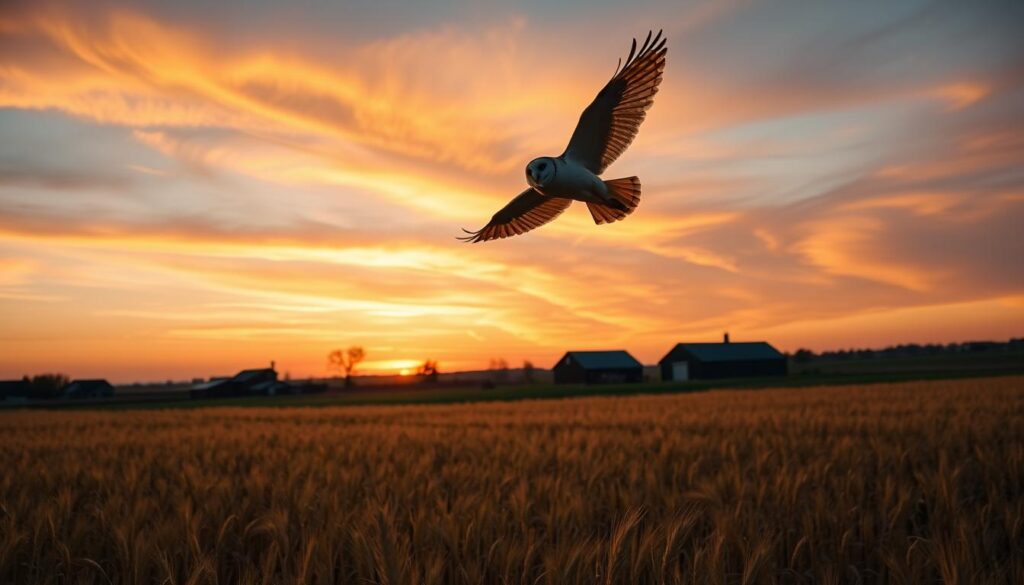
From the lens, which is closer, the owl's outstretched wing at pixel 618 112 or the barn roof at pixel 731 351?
the owl's outstretched wing at pixel 618 112

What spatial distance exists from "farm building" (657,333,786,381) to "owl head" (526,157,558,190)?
79455 mm

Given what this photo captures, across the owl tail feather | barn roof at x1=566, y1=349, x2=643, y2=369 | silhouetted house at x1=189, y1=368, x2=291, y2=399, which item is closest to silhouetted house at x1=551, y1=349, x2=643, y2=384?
barn roof at x1=566, y1=349, x2=643, y2=369

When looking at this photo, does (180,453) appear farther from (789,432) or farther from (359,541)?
(789,432)

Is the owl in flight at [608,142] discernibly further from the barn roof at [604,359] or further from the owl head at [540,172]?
the barn roof at [604,359]

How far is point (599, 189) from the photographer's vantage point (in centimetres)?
278

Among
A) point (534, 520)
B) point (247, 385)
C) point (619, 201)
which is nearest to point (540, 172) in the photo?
point (619, 201)

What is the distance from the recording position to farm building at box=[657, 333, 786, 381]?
3142 inches

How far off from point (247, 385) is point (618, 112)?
322ft

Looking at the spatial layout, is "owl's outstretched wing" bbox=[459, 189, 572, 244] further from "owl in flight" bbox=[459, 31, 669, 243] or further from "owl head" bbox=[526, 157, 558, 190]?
"owl head" bbox=[526, 157, 558, 190]

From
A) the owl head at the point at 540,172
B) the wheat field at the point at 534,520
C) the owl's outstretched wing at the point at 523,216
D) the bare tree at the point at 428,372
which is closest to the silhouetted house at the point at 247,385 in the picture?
the bare tree at the point at 428,372

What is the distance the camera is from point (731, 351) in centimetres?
8269

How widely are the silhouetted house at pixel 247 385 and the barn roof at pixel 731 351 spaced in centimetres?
5016

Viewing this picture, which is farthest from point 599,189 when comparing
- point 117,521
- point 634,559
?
point 117,521

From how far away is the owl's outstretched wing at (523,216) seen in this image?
3824 mm
